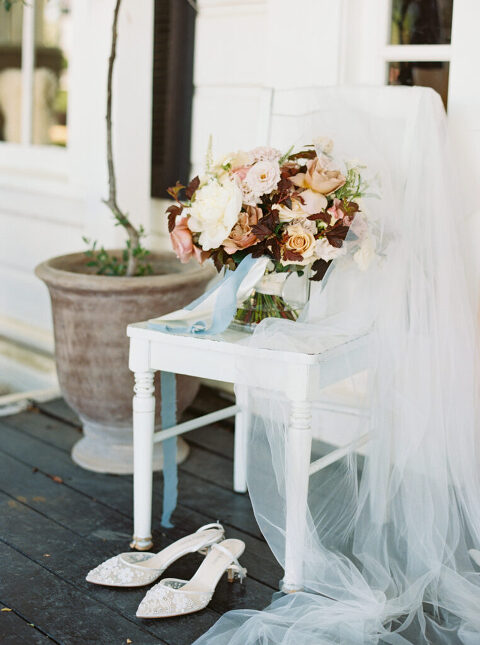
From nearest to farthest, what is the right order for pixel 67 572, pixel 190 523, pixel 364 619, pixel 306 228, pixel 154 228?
1. pixel 364 619
2. pixel 306 228
3. pixel 67 572
4. pixel 190 523
5. pixel 154 228

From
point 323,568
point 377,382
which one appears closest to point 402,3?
point 377,382

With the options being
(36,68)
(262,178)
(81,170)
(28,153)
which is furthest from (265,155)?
(36,68)

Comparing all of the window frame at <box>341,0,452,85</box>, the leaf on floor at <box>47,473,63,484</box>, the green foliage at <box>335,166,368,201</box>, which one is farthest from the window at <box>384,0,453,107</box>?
the leaf on floor at <box>47,473,63,484</box>

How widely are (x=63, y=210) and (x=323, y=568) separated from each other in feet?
7.05

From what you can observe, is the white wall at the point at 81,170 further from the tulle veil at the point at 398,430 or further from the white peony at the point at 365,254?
the white peony at the point at 365,254

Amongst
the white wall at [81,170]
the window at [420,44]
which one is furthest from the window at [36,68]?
the window at [420,44]

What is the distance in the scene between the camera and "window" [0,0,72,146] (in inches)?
152

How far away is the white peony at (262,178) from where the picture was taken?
1.98m

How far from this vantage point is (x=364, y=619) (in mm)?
1857

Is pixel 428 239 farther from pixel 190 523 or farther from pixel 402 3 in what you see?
pixel 190 523

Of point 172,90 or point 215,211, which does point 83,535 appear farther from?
point 172,90

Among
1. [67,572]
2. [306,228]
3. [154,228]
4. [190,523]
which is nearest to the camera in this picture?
[306,228]

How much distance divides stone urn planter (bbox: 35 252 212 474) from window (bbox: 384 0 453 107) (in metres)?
0.84

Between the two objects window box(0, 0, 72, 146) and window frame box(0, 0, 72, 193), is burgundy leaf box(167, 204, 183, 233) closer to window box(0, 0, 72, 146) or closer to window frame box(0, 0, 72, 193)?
window frame box(0, 0, 72, 193)
